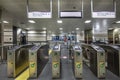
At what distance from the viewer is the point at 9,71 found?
6441 millimetres

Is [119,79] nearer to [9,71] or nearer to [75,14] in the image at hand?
[75,14]

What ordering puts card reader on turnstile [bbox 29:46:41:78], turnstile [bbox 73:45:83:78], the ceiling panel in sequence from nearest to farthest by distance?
turnstile [bbox 73:45:83:78]
card reader on turnstile [bbox 29:46:41:78]
the ceiling panel

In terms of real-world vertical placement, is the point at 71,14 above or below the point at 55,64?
above

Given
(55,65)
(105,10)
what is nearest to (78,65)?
(55,65)

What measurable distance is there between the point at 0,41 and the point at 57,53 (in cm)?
532

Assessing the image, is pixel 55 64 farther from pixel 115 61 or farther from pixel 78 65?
pixel 115 61

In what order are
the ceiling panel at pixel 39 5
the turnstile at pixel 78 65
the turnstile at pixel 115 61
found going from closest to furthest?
the turnstile at pixel 78 65 → the turnstile at pixel 115 61 → the ceiling panel at pixel 39 5

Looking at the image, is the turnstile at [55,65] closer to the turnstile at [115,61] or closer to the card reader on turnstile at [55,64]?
the card reader on turnstile at [55,64]

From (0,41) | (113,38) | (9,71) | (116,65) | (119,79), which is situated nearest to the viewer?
A: (119,79)

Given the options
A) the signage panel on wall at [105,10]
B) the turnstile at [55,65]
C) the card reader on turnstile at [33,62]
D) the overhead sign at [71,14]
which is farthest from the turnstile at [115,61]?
the card reader on turnstile at [33,62]

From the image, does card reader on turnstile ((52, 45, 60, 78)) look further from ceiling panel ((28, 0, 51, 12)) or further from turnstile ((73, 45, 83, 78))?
ceiling panel ((28, 0, 51, 12))

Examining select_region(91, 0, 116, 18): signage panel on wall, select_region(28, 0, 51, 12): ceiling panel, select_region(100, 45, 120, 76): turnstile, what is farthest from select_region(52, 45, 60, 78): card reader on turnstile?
select_region(100, 45, 120, 76): turnstile

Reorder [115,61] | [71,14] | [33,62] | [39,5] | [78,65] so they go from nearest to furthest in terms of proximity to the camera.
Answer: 1. [78,65]
2. [33,62]
3. [71,14]
4. [115,61]
5. [39,5]

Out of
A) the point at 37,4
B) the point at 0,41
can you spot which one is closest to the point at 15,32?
the point at 0,41
